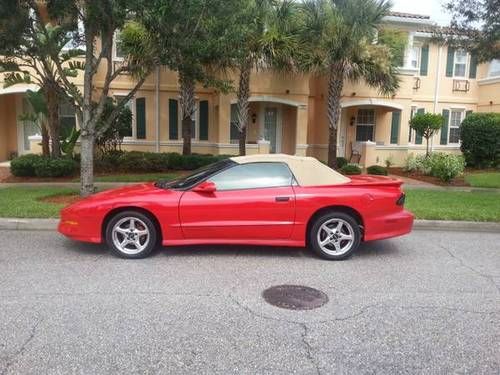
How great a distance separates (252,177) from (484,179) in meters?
11.3

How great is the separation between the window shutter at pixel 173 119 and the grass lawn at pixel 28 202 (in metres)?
7.05

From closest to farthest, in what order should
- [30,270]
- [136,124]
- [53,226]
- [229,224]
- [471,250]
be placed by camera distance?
[30,270]
[229,224]
[471,250]
[53,226]
[136,124]

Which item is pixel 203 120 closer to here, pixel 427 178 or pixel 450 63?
pixel 427 178

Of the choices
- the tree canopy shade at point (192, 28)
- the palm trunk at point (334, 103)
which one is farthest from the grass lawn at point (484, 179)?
the tree canopy shade at point (192, 28)

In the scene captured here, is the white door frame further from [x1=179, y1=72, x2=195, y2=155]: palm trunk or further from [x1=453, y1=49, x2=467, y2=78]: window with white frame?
[x1=453, y1=49, x2=467, y2=78]: window with white frame

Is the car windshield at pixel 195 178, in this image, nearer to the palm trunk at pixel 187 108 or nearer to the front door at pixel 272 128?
the palm trunk at pixel 187 108

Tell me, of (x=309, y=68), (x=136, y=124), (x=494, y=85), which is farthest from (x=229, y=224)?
(x=494, y=85)

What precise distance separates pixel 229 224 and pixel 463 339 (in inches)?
124

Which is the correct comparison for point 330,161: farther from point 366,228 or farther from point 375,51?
point 366,228

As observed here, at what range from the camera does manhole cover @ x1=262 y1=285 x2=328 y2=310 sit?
4.50 m

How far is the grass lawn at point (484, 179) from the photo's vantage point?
44.4 ft

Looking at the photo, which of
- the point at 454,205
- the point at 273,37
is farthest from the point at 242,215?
the point at 273,37

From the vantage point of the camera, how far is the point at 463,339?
3803 millimetres

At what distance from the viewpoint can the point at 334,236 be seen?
20.2 ft
